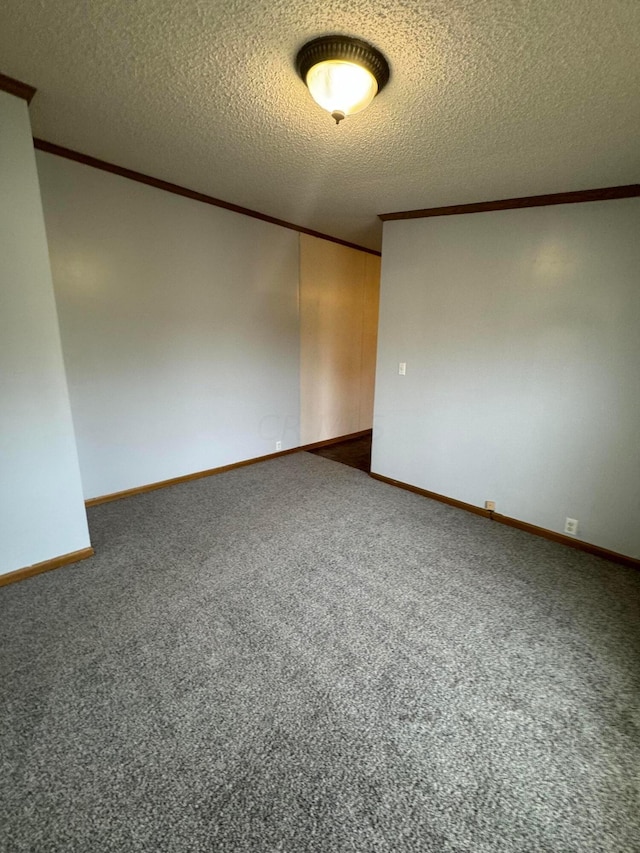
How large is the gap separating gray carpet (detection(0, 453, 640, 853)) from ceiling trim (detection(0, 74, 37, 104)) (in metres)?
2.57

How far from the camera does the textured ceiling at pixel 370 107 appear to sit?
128 cm

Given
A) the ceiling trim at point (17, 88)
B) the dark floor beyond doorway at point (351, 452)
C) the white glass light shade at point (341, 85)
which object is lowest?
the dark floor beyond doorway at point (351, 452)

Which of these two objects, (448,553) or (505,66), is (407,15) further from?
(448,553)

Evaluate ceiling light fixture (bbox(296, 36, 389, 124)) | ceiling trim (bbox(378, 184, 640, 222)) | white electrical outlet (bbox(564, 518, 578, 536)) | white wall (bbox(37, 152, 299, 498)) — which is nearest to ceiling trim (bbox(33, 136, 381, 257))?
white wall (bbox(37, 152, 299, 498))

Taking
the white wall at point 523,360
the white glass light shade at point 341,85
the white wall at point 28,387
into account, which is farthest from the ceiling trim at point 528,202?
the white wall at point 28,387

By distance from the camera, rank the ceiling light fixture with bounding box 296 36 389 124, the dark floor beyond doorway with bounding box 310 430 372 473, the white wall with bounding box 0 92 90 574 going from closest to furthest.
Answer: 1. the ceiling light fixture with bounding box 296 36 389 124
2. the white wall with bounding box 0 92 90 574
3. the dark floor beyond doorway with bounding box 310 430 372 473

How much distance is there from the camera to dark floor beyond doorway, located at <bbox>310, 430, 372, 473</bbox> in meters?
4.48

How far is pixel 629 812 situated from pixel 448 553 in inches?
58.2

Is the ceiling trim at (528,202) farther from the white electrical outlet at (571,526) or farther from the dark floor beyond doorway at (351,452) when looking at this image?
the dark floor beyond doorway at (351,452)

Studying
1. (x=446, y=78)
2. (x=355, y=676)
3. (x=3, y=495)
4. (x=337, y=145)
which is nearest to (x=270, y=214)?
(x=337, y=145)

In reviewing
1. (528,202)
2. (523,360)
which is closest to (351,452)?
(523,360)

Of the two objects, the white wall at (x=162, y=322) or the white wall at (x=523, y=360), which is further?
the white wall at (x=162, y=322)

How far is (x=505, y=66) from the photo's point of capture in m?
1.46

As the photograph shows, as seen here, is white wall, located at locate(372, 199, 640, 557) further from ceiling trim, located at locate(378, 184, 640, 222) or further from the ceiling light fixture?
the ceiling light fixture
